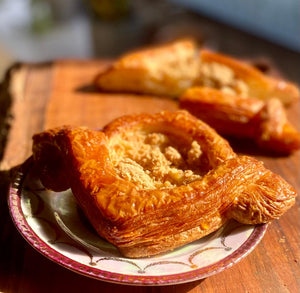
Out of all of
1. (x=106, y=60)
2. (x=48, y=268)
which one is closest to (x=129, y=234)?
(x=48, y=268)

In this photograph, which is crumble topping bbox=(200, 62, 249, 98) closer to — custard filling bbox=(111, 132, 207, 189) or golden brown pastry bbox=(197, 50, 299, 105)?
golden brown pastry bbox=(197, 50, 299, 105)

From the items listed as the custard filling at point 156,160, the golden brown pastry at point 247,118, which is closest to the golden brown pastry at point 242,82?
the golden brown pastry at point 247,118

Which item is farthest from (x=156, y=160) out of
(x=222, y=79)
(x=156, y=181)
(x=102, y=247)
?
(x=222, y=79)

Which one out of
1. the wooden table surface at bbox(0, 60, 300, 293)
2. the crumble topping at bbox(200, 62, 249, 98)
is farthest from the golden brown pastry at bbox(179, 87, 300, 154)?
the crumble topping at bbox(200, 62, 249, 98)

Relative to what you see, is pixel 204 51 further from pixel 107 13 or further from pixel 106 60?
pixel 107 13

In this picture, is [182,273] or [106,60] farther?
[106,60]

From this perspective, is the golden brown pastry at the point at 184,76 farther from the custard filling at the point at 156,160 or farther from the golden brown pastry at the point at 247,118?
the custard filling at the point at 156,160
